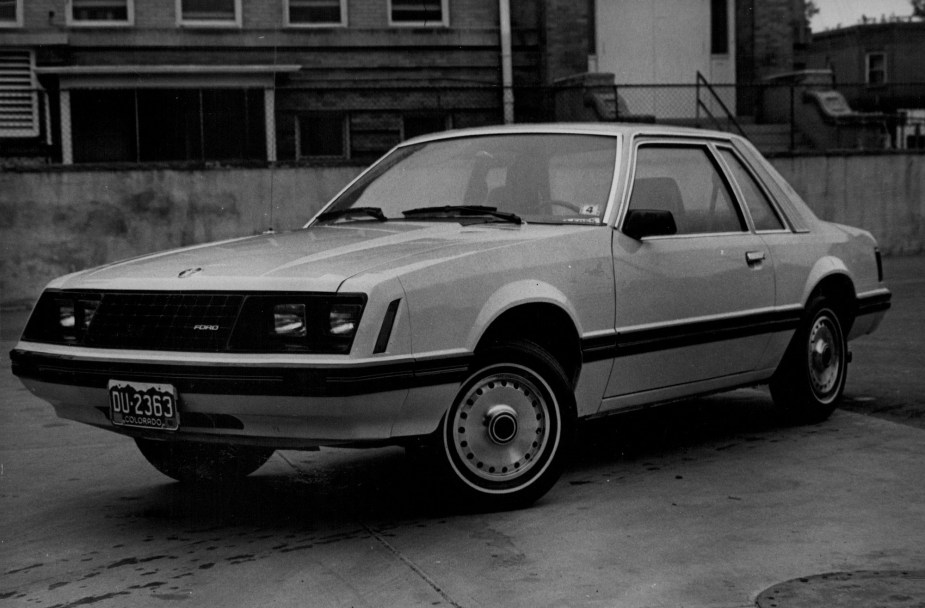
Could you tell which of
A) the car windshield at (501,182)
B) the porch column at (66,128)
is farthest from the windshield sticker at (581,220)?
the porch column at (66,128)

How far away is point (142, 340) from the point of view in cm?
524

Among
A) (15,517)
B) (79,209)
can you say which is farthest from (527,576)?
(79,209)

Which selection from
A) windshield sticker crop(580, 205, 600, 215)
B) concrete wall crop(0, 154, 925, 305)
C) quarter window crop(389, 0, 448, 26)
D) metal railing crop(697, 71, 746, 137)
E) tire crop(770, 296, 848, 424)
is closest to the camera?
windshield sticker crop(580, 205, 600, 215)

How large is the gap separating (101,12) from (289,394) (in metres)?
17.3

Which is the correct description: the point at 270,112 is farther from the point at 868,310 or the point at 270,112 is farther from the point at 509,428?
the point at 509,428

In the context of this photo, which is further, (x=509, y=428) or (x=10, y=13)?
(x=10, y=13)

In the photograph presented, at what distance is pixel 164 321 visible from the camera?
521 cm

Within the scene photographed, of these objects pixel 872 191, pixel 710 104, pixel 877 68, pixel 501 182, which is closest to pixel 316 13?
pixel 710 104

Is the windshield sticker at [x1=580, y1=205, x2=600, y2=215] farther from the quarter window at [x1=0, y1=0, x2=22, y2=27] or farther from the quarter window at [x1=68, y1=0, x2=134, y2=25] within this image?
the quarter window at [x1=0, y1=0, x2=22, y2=27]

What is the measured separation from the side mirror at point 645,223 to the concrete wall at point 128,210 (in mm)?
9594

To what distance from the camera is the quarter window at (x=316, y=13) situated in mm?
21422

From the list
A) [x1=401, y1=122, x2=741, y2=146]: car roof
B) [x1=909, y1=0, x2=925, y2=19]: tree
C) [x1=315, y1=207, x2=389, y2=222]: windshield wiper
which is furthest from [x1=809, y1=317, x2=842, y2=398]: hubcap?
[x1=909, y1=0, x2=925, y2=19]: tree

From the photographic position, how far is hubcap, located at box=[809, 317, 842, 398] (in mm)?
7418

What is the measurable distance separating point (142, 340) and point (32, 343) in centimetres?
74
